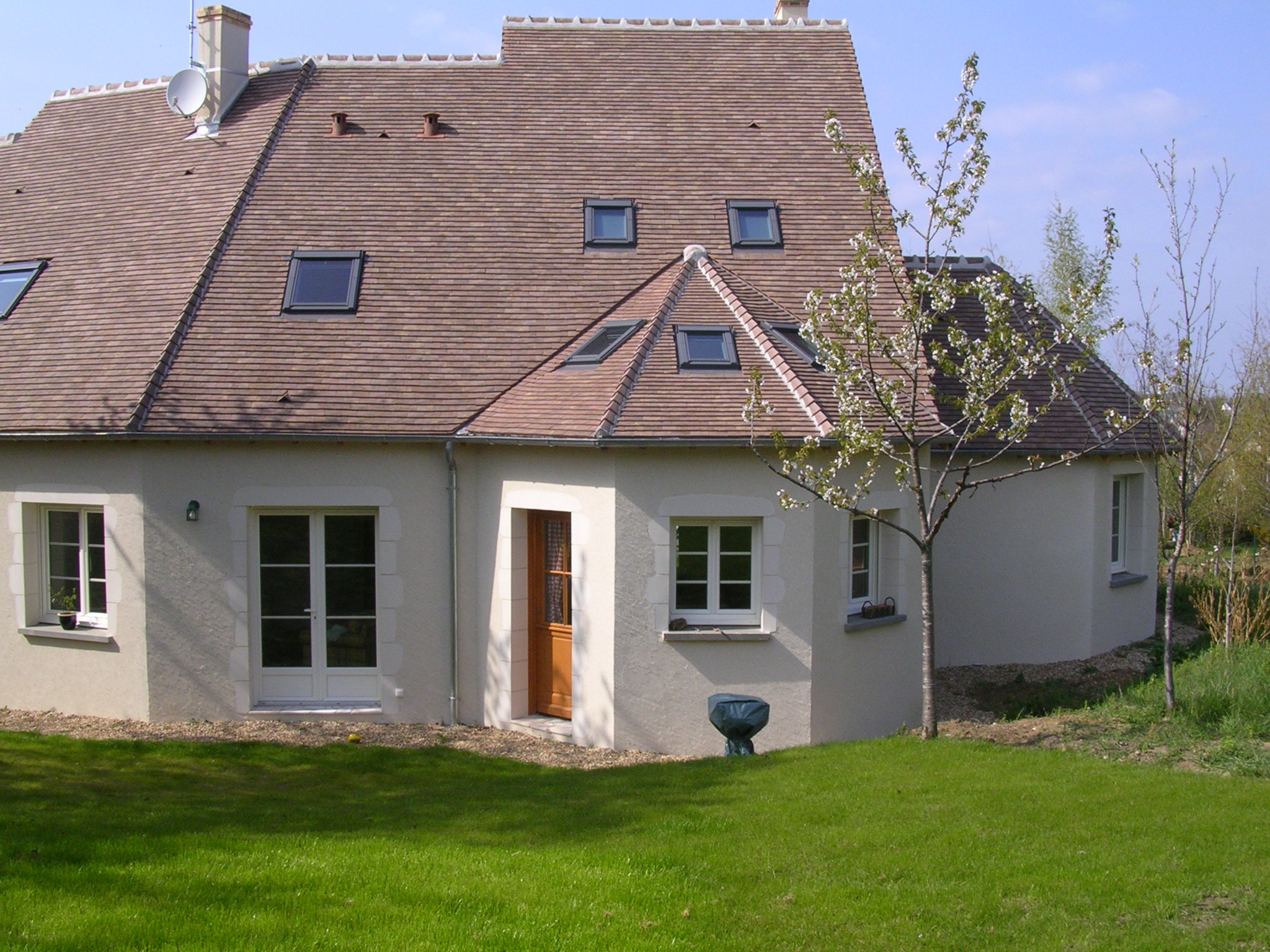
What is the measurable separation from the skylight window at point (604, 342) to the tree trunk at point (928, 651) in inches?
161

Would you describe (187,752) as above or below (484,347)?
below

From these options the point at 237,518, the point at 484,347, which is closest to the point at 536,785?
the point at 237,518

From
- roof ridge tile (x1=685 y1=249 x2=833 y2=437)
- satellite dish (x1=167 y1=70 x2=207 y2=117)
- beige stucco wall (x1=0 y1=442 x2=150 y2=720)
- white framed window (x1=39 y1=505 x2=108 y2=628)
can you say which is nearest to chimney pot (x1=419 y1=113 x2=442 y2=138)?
satellite dish (x1=167 y1=70 x2=207 y2=117)

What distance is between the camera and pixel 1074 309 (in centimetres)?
873

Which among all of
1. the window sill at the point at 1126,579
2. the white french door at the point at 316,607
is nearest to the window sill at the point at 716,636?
the white french door at the point at 316,607

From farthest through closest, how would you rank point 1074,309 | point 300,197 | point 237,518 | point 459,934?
1. point 300,197
2. point 237,518
3. point 1074,309
4. point 459,934

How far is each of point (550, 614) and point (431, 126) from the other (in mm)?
7238

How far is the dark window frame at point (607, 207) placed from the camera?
1318cm

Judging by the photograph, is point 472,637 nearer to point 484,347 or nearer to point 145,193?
point 484,347

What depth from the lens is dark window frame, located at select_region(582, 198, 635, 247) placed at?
13180 mm

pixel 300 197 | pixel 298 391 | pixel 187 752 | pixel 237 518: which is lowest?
pixel 187 752

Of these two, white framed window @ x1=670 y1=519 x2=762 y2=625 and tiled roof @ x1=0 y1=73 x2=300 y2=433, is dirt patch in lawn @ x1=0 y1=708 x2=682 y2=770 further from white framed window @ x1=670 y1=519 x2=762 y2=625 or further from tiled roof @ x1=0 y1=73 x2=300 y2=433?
tiled roof @ x1=0 y1=73 x2=300 y2=433

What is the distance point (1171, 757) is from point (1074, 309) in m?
3.84

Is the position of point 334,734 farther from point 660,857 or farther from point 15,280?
point 15,280
